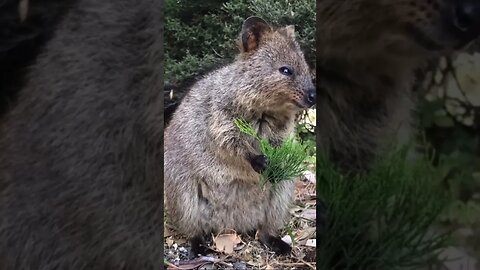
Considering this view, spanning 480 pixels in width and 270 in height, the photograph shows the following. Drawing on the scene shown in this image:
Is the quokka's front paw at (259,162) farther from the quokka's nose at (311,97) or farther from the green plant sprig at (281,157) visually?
the quokka's nose at (311,97)

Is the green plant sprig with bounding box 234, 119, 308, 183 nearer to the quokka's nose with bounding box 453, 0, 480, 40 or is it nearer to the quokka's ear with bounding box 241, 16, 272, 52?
the quokka's ear with bounding box 241, 16, 272, 52

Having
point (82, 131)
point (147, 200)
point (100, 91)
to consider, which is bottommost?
point (147, 200)

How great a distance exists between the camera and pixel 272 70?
65.7 inches

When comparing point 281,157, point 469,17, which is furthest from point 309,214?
point 469,17

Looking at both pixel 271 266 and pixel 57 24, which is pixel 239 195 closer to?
pixel 271 266

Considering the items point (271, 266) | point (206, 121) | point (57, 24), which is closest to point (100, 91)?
point (57, 24)

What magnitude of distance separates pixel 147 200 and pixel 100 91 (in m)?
0.32

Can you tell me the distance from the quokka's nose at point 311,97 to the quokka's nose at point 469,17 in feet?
1.35

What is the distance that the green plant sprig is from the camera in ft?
5.38

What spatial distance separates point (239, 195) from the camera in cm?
169

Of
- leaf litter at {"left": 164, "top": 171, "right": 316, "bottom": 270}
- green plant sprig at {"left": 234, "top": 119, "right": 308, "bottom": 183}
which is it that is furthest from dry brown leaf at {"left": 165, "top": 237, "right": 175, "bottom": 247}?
green plant sprig at {"left": 234, "top": 119, "right": 308, "bottom": 183}

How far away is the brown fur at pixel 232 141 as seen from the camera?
1.67 metres

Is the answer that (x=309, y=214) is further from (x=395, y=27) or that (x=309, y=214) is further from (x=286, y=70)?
(x=395, y=27)

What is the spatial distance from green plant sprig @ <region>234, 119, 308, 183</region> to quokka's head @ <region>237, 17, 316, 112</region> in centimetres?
8
